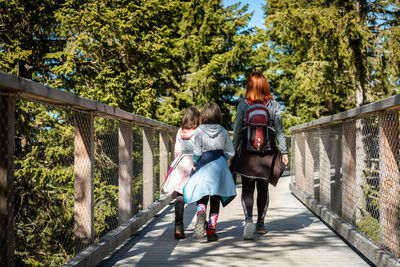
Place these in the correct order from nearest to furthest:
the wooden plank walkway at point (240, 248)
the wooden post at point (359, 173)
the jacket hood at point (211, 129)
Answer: the wooden plank walkway at point (240, 248)
the wooden post at point (359, 173)
the jacket hood at point (211, 129)

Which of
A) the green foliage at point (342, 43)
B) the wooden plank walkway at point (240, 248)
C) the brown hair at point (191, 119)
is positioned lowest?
the wooden plank walkway at point (240, 248)

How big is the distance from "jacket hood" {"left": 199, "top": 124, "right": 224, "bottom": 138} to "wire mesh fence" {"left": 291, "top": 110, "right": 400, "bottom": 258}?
1393 millimetres

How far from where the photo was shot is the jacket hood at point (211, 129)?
4914 millimetres

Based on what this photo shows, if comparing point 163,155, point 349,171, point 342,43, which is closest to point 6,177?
point 349,171

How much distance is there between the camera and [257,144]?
4.82 meters

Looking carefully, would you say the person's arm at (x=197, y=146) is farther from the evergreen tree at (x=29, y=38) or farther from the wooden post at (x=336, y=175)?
the evergreen tree at (x=29, y=38)

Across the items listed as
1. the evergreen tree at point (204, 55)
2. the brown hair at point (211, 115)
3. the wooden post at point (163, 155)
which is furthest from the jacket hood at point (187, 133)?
the evergreen tree at point (204, 55)

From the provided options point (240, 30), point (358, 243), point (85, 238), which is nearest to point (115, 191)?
point (85, 238)

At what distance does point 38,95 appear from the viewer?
264 cm

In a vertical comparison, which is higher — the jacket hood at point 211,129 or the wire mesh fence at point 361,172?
the jacket hood at point 211,129

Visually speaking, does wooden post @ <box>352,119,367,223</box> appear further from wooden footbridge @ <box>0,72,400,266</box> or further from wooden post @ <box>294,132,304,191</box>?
wooden post @ <box>294,132,304,191</box>

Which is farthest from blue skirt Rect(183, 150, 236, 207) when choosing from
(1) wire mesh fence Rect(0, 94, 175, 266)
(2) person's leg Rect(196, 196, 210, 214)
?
(1) wire mesh fence Rect(0, 94, 175, 266)

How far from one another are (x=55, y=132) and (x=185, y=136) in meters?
5.04

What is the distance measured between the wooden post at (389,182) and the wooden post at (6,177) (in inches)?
106
